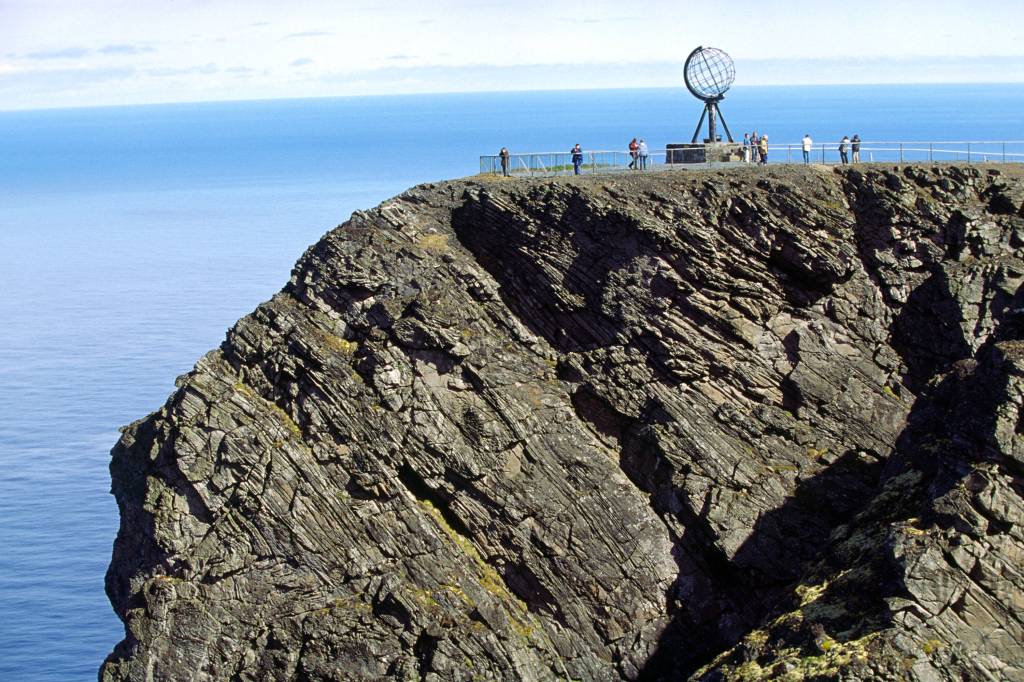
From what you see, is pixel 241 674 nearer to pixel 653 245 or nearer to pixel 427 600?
pixel 427 600

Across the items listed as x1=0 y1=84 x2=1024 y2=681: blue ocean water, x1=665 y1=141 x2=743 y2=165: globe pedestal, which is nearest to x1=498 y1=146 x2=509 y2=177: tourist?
x1=665 y1=141 x2=743 y2=165: globe pedestal

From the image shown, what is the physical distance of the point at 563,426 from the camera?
5416 cm

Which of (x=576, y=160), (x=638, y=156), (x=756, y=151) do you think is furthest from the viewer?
(x=756, y=151)

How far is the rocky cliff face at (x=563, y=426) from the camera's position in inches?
2015

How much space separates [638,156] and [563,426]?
14.3m

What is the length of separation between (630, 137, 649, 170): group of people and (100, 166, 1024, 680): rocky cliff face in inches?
155

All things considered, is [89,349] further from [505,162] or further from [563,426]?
[563,426]

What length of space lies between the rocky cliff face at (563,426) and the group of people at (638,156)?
3.94 metres

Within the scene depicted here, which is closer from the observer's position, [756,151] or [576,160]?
[576,160]

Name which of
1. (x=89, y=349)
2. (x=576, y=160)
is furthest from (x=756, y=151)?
(x=89, y=349)

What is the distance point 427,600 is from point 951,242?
24.2 metres

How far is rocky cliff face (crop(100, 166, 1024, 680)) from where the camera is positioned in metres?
51.2

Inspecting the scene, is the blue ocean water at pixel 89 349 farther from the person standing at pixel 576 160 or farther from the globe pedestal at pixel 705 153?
the globe pedestal at pixel 705 153

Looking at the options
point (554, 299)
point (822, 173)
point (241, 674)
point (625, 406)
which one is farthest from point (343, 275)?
point (822, 173)
